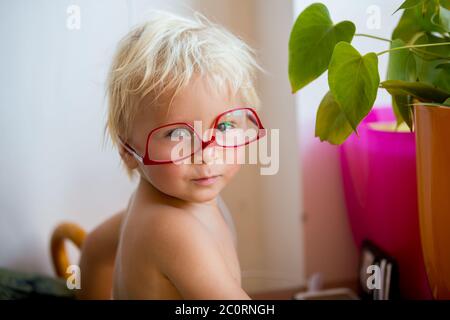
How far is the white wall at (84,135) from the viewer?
763mm

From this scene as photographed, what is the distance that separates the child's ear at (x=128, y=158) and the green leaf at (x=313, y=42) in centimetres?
24

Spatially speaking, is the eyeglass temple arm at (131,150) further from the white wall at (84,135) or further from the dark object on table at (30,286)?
the dark object on table at (30,286)

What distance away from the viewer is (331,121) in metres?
0.70

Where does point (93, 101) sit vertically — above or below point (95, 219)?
above

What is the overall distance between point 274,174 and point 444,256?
308 millimetres

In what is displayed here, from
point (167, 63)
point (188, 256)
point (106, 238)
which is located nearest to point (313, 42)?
point (167, 63)

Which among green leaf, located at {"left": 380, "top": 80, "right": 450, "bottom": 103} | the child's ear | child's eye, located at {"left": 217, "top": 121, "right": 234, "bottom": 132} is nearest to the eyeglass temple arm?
the child's ear

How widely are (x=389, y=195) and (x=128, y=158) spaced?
45 centimetres

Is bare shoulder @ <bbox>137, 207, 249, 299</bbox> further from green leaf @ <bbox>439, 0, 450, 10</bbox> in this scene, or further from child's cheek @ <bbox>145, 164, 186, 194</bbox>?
green leaf @ <bbox>439, 0, 450, 10</bbox>

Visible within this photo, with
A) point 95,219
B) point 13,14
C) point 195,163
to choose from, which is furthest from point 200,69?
point 95,219

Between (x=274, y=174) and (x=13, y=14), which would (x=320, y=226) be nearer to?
(x=274, y=174)

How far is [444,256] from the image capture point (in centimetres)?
68

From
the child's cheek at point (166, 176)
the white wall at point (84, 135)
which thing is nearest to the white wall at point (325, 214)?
the white wall at point (84, 135)

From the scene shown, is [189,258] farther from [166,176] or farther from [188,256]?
[166,176]
